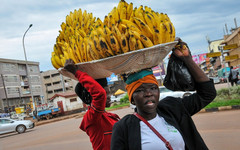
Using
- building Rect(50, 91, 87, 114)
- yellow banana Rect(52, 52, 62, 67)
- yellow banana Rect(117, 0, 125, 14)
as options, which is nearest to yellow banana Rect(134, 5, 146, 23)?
yellow banana Rect(117, 0, 125, 14)

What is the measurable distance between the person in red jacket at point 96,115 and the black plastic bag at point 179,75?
0.64 meters

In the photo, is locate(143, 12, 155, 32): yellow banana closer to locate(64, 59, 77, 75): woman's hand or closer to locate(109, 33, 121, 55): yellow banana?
locate(109, 33, 121, 55): yellow banana

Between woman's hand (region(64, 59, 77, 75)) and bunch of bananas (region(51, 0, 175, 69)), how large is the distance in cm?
4

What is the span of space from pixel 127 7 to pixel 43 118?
28.3 metres

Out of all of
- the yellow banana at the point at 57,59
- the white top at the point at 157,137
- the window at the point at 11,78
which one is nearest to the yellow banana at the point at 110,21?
the yellow banana at the point at 57,59

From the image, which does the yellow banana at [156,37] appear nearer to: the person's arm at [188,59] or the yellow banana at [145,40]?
the yellow banana at [145,40]

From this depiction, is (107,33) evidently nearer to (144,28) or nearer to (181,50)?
(144,28)

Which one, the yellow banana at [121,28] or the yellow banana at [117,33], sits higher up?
the yellow banana at [121,28]

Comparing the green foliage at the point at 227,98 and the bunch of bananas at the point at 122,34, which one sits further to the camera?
the green foliage at the point at 227,98

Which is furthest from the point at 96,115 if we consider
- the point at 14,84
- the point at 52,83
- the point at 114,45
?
the point at 52,83

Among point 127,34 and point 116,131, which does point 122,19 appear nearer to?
point 127,34

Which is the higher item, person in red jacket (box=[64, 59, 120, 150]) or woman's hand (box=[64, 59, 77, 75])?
woman's hand (box=[64, 59, 77, 75])

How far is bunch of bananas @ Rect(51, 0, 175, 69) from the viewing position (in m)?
1.82

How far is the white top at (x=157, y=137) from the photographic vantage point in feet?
5.55
